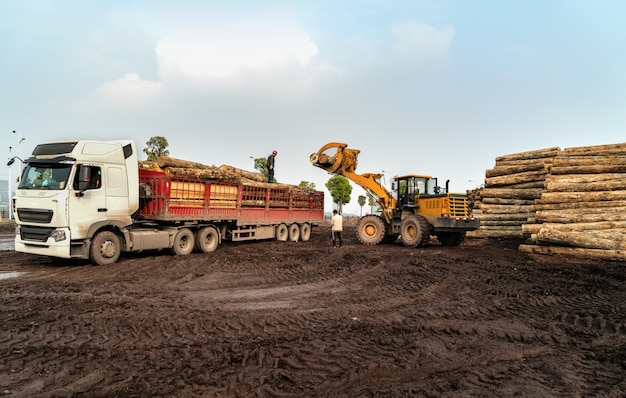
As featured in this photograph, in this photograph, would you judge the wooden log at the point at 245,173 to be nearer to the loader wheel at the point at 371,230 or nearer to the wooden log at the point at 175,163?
the wooden log at the point at 175,163

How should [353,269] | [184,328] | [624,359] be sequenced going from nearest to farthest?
[624,359] < [184,328] < [353,269]

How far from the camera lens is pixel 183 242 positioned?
14.1 meters

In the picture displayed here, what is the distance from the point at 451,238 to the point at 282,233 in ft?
24.3

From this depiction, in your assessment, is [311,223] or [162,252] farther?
[311,223]

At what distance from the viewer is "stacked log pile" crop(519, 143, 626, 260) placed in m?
12.9

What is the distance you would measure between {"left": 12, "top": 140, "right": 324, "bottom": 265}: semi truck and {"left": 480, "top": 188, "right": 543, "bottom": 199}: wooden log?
12.0 meters

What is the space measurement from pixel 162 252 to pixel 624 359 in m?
13.2

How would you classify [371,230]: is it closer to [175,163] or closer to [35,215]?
[175,163]

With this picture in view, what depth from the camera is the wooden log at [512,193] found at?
60.5 ft

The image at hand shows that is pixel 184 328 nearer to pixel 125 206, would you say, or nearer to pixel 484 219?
pixel 125 206

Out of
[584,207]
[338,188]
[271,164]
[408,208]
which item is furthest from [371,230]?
[338,188]

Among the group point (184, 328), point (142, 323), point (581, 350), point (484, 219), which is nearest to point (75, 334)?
point (142, 323)

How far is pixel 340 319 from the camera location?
657cm

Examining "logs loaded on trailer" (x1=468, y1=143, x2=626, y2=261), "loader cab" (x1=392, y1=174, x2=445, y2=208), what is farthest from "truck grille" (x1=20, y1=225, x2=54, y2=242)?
"logs loaded on trailer" (x1=468, y1=143, x2=626, y2=261)
